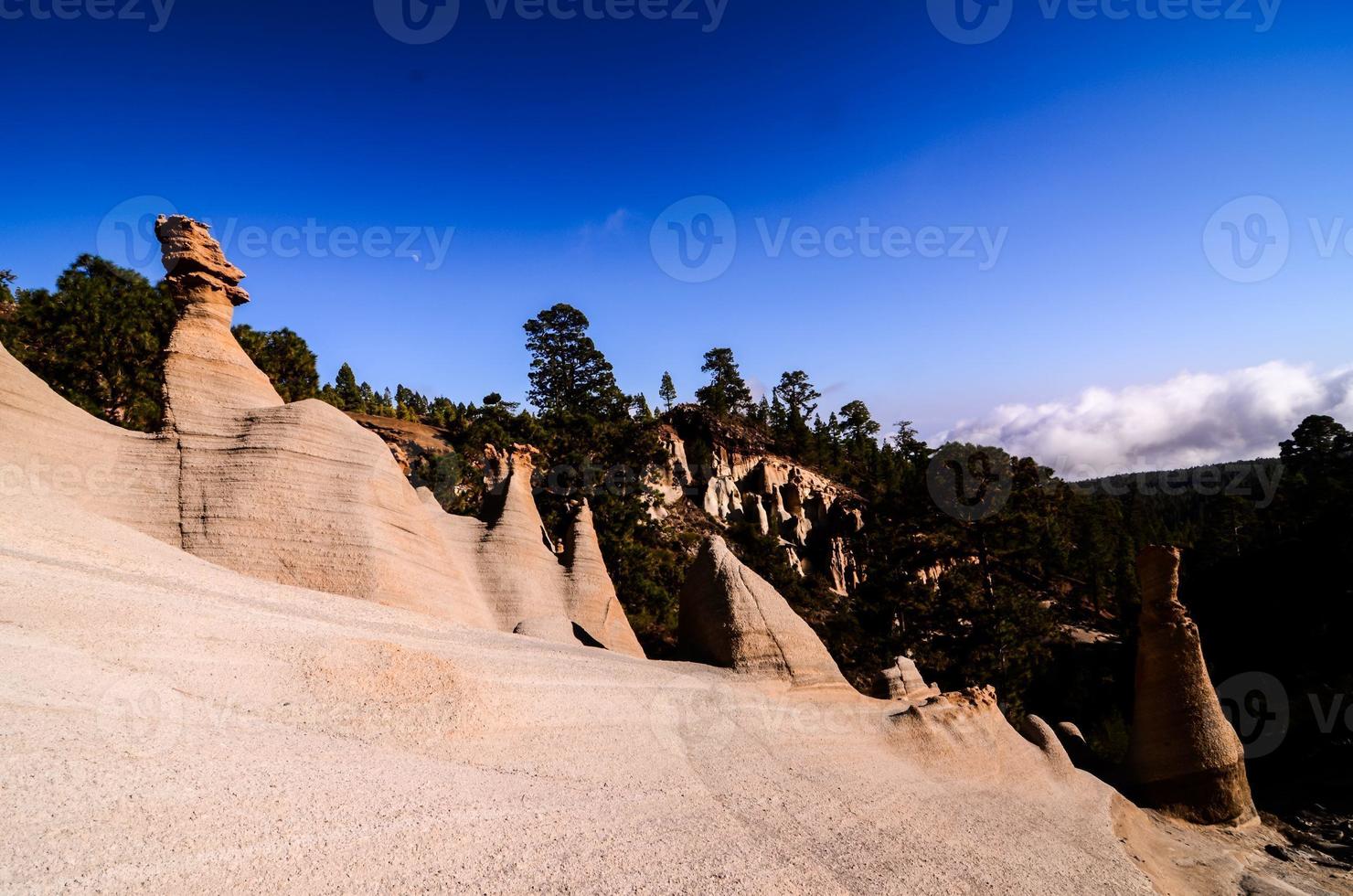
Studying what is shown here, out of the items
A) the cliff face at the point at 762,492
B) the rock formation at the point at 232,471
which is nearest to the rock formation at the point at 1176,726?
the rock formation at the point at 232,471

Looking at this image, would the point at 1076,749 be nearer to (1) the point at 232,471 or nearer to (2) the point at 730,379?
(1) the point at 232,471

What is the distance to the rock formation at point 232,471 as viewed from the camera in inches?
399

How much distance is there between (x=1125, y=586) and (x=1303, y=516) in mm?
10772

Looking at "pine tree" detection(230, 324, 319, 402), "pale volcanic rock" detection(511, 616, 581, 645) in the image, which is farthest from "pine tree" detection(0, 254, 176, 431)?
"pale volcanic rock" detection(511, 616, 581, 645)

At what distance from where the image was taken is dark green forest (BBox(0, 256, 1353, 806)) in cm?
2364

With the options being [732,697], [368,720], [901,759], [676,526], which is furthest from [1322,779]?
[676,526]

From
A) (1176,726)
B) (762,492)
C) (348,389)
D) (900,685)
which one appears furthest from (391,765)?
(348,389)

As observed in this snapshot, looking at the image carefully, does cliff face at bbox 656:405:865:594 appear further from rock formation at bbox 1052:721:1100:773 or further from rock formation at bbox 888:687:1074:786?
rock formation at bbox 888:687:1074:786

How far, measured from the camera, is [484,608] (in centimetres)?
1488

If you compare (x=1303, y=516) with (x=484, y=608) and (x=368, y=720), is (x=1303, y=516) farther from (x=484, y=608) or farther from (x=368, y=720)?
(x=368, y=720)

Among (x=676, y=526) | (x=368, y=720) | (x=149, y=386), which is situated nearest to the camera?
(x=368, y=720)

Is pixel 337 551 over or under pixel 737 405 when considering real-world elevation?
under

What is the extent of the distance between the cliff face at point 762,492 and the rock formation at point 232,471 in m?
39.6

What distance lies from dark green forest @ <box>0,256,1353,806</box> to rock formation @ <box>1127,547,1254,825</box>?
504cm
